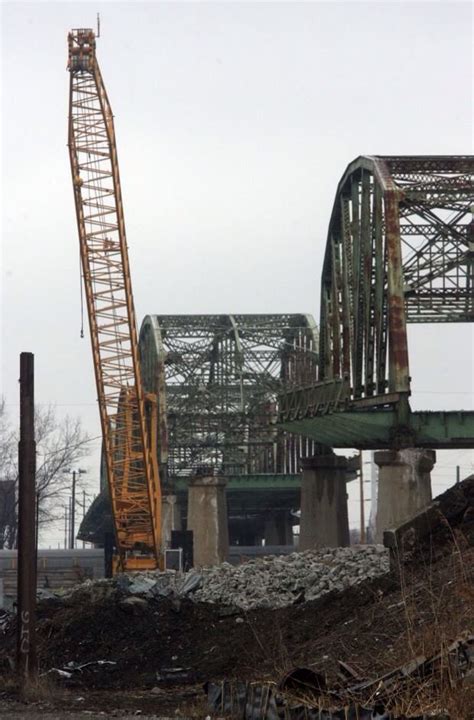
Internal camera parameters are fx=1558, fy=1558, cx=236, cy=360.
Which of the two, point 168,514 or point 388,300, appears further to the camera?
point 168,514

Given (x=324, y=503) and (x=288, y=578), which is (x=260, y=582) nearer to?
(x=288, y=578)

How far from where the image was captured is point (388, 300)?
183 feet

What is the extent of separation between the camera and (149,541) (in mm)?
66312

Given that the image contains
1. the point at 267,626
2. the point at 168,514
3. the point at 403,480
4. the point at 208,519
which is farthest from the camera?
the point at 168,514

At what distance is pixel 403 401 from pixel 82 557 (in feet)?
130

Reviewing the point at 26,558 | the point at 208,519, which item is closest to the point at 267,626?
the point at 26,558

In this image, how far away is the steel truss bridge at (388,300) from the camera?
179 ft

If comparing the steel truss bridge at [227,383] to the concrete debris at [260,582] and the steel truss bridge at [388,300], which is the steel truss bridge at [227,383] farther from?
the concrete debris at [260,582]

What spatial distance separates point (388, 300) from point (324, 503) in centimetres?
1388

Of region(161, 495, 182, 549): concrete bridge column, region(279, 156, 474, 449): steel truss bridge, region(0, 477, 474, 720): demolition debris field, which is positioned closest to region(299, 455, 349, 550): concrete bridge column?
region(279, 156, 474, 449): steel truss bridge

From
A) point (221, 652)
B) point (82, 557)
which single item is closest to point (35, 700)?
point (221, 652)

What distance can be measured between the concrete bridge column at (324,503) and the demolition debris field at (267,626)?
28553mm

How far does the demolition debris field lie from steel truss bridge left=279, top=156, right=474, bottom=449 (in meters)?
17.7

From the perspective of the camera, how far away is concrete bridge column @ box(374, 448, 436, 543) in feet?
174
